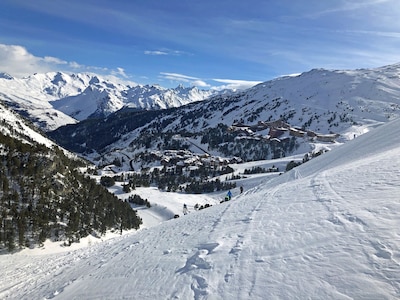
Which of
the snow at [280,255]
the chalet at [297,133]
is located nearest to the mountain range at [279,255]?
the snow at [280,255]

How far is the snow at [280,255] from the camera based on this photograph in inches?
362

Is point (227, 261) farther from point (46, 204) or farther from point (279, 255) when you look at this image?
point (46, 204)

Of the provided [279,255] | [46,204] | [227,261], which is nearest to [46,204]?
[46,204]

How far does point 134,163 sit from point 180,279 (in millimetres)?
152858

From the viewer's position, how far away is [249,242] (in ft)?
44.3

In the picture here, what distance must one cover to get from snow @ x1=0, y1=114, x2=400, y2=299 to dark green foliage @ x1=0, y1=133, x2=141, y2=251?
82.9 ft

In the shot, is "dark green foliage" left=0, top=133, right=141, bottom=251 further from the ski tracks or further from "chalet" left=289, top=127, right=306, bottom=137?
"chalet" left=289, top=127, right=306, bottom=137

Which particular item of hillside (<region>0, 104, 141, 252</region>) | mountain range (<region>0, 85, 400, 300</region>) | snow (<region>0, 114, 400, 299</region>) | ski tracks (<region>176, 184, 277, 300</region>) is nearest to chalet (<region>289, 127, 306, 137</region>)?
hillside (<region>0, 104, 141, 252</region>)

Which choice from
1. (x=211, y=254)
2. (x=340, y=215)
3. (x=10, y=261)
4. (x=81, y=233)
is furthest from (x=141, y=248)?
(x=81, y=233)

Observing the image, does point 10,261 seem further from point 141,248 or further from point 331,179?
point 331,179

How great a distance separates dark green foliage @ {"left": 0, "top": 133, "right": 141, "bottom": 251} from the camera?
145 feet

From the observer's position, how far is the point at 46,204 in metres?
51.2

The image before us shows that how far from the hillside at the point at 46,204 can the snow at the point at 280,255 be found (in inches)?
991

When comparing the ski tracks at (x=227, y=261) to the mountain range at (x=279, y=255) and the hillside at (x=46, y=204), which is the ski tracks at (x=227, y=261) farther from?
the hillside at (x=46, y=204)
